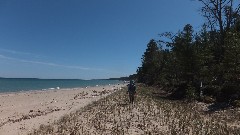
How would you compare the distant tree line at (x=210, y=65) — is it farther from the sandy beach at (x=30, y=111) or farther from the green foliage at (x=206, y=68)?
the sandy beach at (x=30, y=111)

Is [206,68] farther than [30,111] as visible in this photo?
Yes

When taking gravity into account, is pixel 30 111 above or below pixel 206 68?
below

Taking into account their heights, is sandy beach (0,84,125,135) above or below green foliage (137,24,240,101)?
below

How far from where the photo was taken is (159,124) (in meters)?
13.2

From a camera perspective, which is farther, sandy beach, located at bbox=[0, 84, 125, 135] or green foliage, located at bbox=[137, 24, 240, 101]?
green foliage, located at bbox=[137, 24, 240, 101]

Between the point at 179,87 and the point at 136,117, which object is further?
the point at 179,87

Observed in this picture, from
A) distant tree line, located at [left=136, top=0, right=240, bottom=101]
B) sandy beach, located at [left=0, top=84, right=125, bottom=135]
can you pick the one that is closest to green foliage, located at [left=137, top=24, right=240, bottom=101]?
distant tree line, located at [left=136, top=0, right=240, bottom=101]

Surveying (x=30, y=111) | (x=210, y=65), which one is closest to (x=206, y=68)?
(x=210, y=65)

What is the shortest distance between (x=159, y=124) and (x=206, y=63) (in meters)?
20.9

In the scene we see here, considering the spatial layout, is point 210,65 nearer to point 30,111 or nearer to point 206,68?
point 206,68

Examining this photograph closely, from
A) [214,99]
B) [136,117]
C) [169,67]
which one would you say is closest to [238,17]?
[169,67]

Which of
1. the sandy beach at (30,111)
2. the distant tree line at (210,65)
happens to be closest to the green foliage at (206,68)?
the distant tree line at (210,65)

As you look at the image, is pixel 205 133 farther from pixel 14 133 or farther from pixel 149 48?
pixel 149 48

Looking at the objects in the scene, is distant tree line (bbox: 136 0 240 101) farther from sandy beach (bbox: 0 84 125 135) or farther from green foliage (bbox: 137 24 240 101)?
sandy beach (bbox: 0 84 125 135)
